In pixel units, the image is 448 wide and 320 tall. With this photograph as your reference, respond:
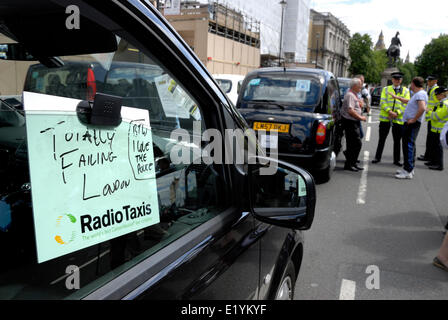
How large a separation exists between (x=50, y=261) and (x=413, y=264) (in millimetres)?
3621

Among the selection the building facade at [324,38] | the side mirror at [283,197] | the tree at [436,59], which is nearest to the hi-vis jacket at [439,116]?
the side mirror at [283,197]

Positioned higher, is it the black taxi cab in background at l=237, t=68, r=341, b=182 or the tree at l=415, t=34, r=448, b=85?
the tree at l=415, t=34, r=448, b=85

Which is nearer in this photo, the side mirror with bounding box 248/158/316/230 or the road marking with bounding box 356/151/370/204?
the side mirror with bounding box 248/158/316/230

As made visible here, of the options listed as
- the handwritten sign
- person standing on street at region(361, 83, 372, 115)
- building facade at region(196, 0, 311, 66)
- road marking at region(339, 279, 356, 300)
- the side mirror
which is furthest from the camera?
building facade at region(196, 0, 311, 66)

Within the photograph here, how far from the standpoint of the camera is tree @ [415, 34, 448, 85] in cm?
7506

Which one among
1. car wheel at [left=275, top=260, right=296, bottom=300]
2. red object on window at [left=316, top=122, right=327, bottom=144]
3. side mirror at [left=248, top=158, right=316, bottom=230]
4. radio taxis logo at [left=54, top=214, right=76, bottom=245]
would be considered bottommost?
car wheel at [left=275, top=260, right=296, bottom=300]

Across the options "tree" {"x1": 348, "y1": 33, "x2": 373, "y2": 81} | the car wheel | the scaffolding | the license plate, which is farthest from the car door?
"tree" {"x1": 348, "y1": 33, "x2": 373, "y2": 81}

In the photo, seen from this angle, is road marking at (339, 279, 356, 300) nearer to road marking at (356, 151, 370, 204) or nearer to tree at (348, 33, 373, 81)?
road marking at (356, 151, 370, 204)

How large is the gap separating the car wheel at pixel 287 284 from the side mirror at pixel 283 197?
522mm

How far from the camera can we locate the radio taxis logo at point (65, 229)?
0.81 metres

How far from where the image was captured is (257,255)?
1528mm

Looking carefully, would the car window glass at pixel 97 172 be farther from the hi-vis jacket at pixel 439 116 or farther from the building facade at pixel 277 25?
the building facade at pixel 277 25

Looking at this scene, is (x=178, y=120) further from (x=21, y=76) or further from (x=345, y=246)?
(x=345, y=246)
